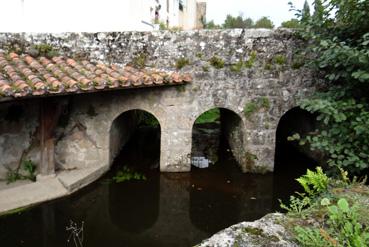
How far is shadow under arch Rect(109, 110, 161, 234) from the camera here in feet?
19.9

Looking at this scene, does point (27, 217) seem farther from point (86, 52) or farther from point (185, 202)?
point (86, 52)

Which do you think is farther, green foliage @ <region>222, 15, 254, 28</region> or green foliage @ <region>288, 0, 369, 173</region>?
green foliage @ <region>222, 15, 254, 28</region>

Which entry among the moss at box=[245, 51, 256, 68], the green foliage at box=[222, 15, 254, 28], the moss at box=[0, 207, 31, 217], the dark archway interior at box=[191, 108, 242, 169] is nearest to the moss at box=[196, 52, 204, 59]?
the moss at box=[245, 51, 256, 68]

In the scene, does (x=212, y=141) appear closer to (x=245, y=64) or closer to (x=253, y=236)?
(x=245, y=64)

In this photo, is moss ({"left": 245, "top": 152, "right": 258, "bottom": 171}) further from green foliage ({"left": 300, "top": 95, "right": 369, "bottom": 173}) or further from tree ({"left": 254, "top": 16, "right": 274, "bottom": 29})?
tree ({"left": 254, "top": 16, "right": 274, "bottom": 29})

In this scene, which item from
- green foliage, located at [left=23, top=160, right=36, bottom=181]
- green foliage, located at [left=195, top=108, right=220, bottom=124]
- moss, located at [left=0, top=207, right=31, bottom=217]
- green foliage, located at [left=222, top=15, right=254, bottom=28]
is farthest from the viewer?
green foliage, located at [left=222, top=15, right=254, bottom=28]

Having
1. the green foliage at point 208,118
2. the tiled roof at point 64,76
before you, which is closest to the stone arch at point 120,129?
the tiled roof at point 64,76

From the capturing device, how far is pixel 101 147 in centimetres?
796

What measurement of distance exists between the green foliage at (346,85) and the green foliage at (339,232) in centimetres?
317

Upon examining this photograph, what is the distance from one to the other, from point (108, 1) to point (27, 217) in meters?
6.95

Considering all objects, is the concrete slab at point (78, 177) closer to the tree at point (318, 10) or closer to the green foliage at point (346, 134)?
the green foliage at point (346, 134)

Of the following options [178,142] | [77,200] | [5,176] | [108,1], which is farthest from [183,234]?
[108,1]

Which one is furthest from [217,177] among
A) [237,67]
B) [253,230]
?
[253,230]

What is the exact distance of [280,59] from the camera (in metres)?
7.70
